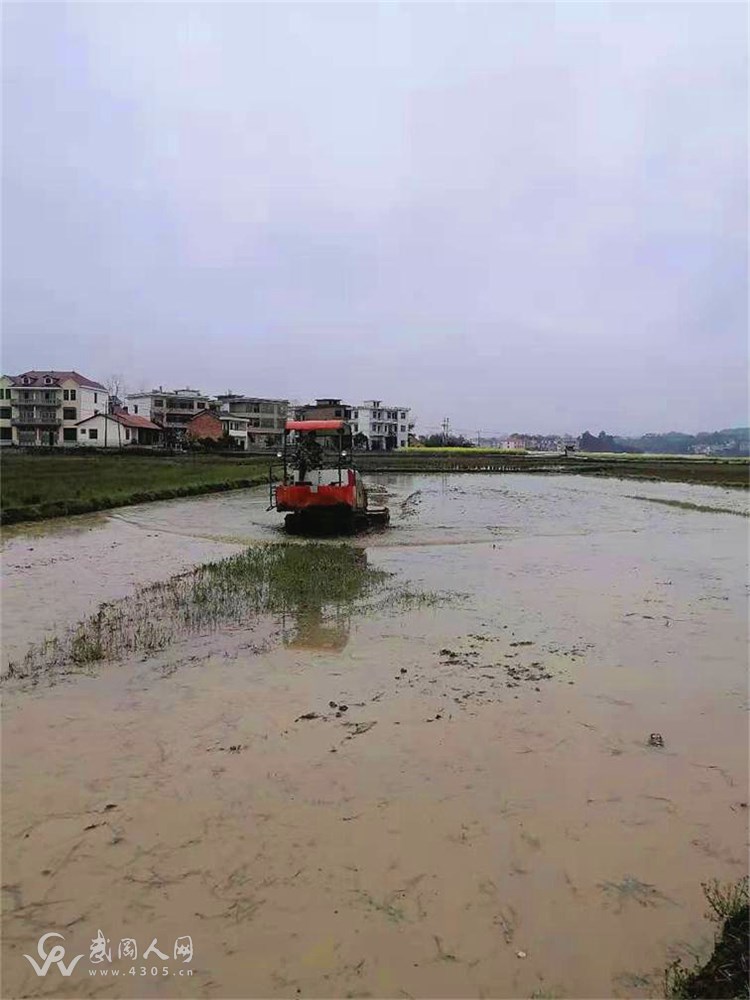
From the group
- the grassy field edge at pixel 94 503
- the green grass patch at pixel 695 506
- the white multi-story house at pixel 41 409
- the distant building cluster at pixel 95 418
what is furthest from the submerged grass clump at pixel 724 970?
the white multi-story house at pixel 41 409

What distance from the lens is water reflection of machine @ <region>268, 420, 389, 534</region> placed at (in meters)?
16.1

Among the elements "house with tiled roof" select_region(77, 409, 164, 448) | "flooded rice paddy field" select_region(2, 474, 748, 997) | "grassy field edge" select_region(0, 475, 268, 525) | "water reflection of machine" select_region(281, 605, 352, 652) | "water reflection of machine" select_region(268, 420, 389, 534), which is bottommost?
"flooded rice paddy field" select_region(2, 474, 748, 997)

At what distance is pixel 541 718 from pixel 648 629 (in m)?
3.61

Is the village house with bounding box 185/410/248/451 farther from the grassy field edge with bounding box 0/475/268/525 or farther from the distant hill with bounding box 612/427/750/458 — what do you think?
the distant hill with bounding box 612/427/750/458

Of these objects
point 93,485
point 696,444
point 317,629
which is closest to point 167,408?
point 93,485

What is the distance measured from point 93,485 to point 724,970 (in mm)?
26477

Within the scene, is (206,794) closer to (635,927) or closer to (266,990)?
(266,990)

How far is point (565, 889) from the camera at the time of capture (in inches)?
135

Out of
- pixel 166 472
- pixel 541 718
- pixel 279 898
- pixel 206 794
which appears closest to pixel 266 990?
pixel 279 898

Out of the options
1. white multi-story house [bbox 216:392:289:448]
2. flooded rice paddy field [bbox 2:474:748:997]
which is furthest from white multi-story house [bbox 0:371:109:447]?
flooded rice paddy field [bbox 2:474:748:997]

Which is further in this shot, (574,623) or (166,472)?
(166,472)

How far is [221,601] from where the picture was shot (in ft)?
30.4

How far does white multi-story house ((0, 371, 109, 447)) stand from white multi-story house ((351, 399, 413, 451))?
1585 inches

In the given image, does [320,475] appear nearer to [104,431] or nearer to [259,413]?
[104,431]
